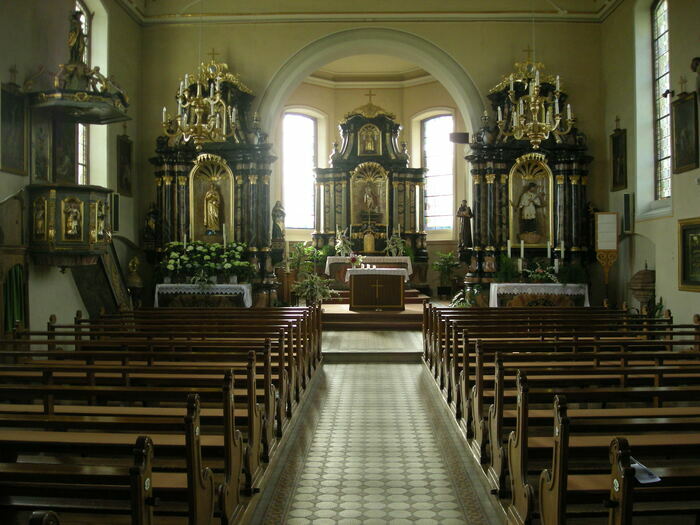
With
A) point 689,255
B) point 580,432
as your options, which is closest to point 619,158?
point 689,255

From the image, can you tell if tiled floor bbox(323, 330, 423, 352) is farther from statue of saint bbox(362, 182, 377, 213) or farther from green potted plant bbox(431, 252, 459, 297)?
statue of saint bbox(362, 182, 377, 213)

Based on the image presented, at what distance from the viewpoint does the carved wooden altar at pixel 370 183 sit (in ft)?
67.9

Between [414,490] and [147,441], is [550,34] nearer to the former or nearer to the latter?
[414,490]

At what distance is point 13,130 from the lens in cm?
997

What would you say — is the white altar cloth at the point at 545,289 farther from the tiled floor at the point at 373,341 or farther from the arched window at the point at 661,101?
the arched window at the point at 661,101

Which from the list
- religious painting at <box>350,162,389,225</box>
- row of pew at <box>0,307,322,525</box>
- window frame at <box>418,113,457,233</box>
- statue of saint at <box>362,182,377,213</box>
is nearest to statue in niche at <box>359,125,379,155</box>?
religious painting at <box>350,162,389,225</box>

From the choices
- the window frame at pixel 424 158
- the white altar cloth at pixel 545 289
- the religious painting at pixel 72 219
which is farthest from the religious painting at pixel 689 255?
the window frame at pixel 424 158

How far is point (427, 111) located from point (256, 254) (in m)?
9.49

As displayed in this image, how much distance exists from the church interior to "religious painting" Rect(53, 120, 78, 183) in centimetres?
5

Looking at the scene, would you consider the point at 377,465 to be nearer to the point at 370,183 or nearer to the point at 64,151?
the point at 64,151

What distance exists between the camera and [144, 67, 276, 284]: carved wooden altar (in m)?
15.9

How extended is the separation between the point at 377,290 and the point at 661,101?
24.3 ft

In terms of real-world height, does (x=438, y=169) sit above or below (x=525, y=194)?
above

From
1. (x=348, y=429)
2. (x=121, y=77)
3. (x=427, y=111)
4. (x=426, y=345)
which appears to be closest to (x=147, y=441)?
(x=348, y=429)
